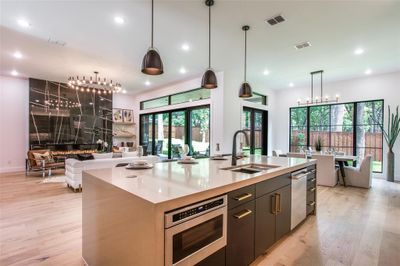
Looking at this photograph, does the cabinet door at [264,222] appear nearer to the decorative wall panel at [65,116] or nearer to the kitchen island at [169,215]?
the kitchen island at [169,215]

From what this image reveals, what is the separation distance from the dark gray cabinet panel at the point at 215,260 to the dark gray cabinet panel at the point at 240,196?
33cm

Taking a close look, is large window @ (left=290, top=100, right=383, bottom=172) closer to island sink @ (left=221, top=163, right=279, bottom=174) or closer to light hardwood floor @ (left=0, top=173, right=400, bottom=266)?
light hardwood floor @ (left=0, top=173, right=400, bottom=266)

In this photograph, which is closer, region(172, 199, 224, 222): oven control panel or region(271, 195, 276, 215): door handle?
region(172, 199, 224, 222): oven control panel

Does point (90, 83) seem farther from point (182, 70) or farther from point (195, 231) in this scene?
point (195, 231)

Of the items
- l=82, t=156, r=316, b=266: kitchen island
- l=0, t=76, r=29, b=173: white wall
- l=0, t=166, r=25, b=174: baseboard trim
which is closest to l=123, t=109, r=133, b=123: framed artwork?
l=0, t=76, r=29, b=173: white wall

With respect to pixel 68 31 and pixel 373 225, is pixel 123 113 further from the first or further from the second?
pixel 373 225

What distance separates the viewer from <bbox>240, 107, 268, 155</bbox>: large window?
694cm

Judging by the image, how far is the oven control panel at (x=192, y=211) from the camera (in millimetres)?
1163

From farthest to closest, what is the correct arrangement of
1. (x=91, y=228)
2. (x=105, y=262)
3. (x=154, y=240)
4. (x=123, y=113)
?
1. (x=123, y=113)
2. (x=91, y=228)
3. (x=105, y=262)
4. (x=154, y=240)

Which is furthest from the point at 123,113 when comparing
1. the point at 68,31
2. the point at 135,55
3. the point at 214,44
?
the point at 214,44

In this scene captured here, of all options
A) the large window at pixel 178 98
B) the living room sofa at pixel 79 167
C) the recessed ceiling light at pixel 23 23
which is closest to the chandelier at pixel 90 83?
the large window at pixel 178 98

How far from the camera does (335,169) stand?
5.41 m

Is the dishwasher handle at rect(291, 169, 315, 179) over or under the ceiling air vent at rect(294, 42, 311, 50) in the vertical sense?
under

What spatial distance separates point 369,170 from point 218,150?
372 centimetres
